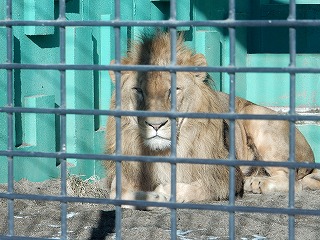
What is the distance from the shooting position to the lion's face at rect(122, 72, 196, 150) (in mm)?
4770

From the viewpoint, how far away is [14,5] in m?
5.14

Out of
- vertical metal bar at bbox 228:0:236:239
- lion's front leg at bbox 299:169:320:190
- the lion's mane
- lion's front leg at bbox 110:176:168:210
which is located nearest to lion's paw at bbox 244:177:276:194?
lion's front leg at bbox 299:169:320:190

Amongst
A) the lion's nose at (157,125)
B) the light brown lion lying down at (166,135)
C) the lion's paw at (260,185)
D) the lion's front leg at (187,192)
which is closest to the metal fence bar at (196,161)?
the lion's nose at (157,125)

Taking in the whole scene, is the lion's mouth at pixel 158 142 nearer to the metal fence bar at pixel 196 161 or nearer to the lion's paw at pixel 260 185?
the lion's paw at pixel 260 185

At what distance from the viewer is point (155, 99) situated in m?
4.89

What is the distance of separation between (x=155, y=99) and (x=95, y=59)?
1.50 m

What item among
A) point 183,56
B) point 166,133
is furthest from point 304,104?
point 166,133

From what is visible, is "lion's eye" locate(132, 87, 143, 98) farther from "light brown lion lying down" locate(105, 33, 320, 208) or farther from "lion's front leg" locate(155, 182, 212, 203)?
"lion's front leg" locate(155, 182, 212, 203)

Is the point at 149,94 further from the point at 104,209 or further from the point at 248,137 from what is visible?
the point at 248,137

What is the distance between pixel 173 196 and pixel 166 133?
2.19 m

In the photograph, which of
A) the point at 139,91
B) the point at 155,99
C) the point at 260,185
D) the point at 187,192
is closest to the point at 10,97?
the point at 155,99

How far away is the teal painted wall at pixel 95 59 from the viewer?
5.34 metres

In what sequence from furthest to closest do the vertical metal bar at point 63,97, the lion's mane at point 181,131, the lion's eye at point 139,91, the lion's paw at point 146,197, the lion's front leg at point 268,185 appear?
the lion's front leg at point 268,185 < the lion's mane at point 181,131 < the lion's eye at point 139,91 < the lion's paw at point 146,197 < the vertical metal bar at point 63,97

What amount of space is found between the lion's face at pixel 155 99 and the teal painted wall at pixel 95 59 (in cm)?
65
